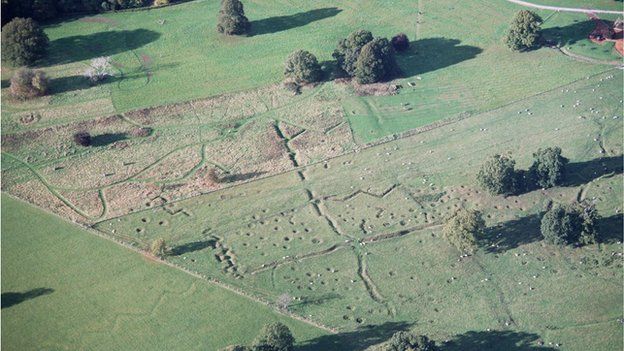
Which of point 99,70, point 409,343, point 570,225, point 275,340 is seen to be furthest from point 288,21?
point 409,343

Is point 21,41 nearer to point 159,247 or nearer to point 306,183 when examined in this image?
point 159,247

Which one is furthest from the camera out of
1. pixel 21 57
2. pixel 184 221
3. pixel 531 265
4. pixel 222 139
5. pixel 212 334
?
pixel 21 57

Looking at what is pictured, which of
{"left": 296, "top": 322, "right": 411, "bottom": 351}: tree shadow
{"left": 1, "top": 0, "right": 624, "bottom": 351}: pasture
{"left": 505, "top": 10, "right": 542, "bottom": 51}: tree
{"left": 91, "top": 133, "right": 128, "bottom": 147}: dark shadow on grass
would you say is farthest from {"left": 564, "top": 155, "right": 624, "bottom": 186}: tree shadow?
{"left": 91, "top": 133, "right": 128, "bottom": 147}: dark shadow on grass

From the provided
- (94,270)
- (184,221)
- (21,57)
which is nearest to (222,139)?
(184,221)

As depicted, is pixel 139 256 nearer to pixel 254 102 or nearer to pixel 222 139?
pixel 222 139

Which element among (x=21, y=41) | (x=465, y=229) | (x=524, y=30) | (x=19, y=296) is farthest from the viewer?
(x=21, y=41)

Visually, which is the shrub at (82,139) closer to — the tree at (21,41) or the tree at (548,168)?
the tree at (21,41)

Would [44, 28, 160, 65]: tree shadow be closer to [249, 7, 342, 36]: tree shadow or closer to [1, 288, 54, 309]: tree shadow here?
[249, 7, 342, 36]: tree shadow
